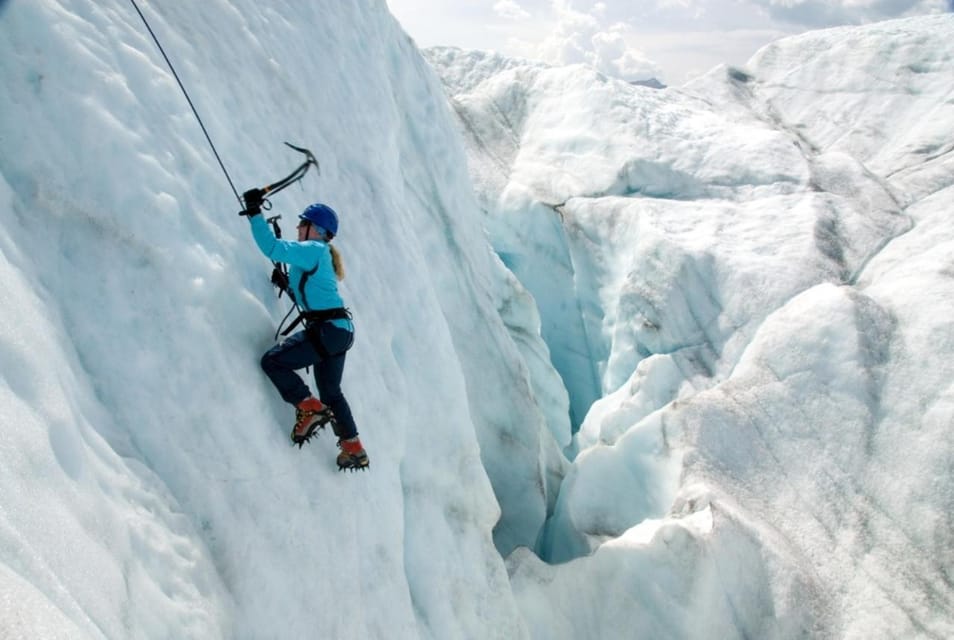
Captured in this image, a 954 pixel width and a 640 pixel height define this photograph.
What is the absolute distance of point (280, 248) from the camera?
10.3 ft

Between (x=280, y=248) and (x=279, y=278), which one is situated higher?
(x=280, y=248)

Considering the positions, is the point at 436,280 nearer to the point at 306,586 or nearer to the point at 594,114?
the point at 306,586

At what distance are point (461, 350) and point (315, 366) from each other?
4.20 m

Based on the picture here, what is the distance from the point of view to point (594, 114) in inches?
549

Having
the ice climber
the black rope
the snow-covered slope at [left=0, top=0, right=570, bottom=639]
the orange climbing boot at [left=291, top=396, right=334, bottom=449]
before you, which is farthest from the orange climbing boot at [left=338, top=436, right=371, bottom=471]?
the black rope

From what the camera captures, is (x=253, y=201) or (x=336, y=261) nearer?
(x=253, y=201)

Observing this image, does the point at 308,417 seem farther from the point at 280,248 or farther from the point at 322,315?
the point at 280,248

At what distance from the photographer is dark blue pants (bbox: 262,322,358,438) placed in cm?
326

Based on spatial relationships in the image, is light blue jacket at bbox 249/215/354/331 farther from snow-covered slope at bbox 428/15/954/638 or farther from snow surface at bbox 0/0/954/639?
snow-covered slope at bbox 428/15/954/638

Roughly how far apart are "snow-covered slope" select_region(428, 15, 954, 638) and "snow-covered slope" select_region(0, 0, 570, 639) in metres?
2.46

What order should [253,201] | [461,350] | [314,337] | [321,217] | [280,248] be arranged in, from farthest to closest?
[461,350] < [321,217] < [314,337] < [280,248] < [253,201]

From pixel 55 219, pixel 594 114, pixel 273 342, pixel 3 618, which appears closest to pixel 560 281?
pixel 594 114

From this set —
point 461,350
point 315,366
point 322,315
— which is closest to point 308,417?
point 315,366

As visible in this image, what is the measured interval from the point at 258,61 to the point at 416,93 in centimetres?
406
